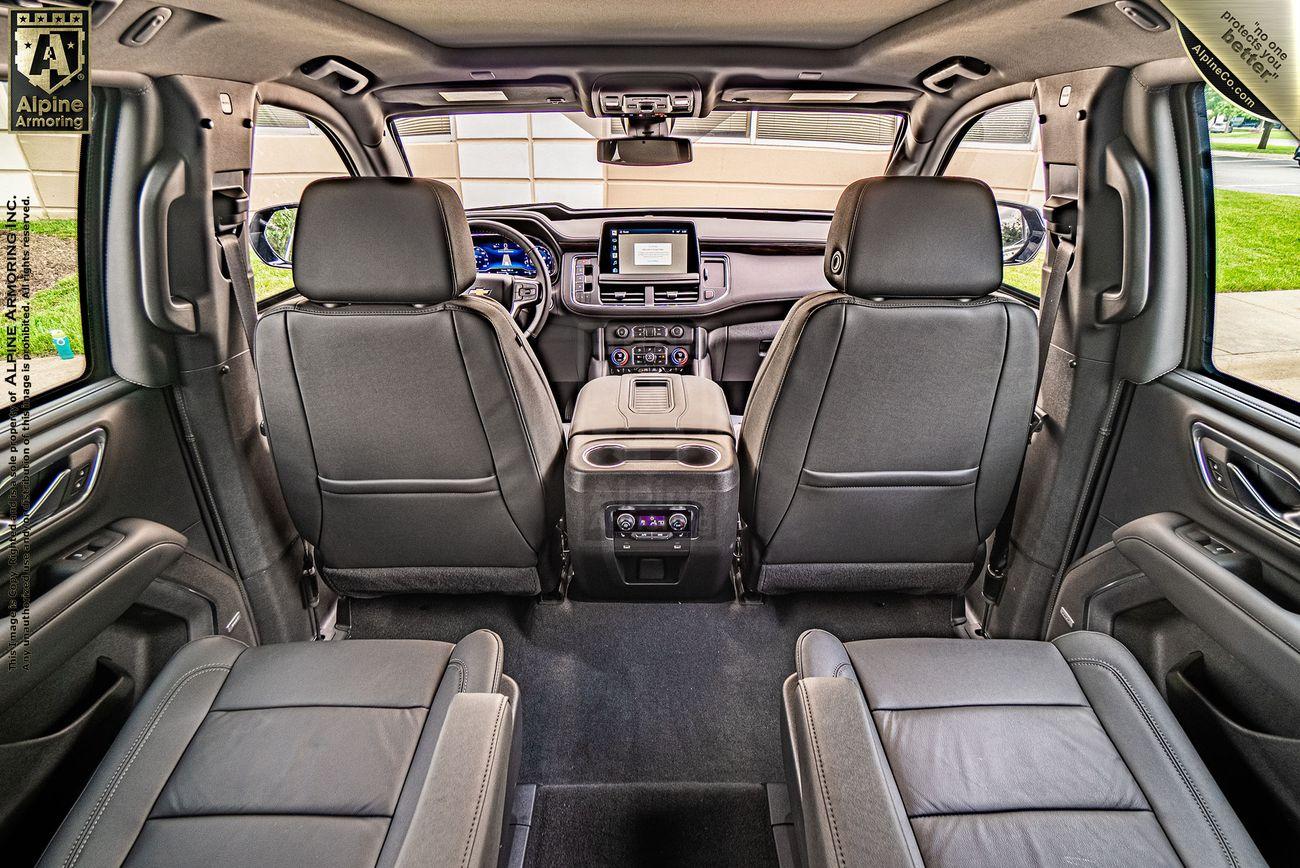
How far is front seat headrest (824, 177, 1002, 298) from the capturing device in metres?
1.51

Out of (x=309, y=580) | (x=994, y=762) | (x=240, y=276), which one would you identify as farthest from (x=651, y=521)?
(x=240, y=276)

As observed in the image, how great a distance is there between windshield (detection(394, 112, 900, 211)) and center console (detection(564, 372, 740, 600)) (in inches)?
265

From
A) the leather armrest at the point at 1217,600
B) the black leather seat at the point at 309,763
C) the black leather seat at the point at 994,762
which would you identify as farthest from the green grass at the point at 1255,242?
the black leather seat at the point at 309,763

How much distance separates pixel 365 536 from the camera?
6.38 ft

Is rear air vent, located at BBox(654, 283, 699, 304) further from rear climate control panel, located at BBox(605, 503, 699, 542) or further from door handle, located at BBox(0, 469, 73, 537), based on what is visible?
door handle, located at BBox(0, 469, 73, 537)

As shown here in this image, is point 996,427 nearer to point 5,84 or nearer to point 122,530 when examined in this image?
point 122,530

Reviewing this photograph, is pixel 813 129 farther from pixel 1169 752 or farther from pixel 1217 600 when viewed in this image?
pixel 1169 752

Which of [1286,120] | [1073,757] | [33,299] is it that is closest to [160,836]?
[33,299]

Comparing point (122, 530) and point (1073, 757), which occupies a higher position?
point (122, 530)

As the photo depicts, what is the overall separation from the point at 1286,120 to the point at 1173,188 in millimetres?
1193

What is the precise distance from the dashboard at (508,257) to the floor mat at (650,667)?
1.89 meters

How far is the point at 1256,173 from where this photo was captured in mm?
1448

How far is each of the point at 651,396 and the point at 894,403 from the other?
77 centimetres

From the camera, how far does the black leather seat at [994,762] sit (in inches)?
41.4
